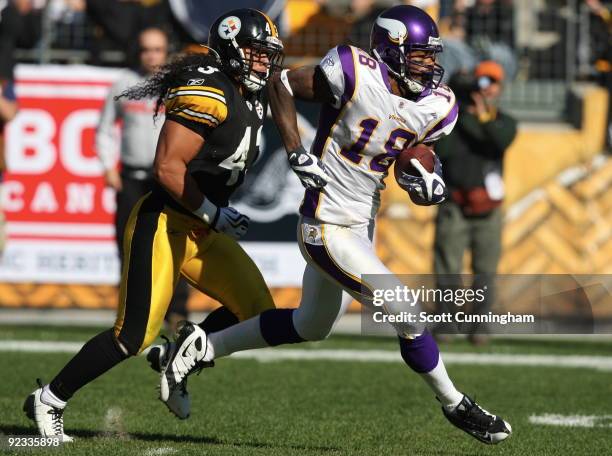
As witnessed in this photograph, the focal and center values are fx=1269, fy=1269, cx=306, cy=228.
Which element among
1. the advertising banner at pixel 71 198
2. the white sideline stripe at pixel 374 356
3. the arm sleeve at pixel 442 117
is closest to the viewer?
the arm sleeve at pixel 442 117

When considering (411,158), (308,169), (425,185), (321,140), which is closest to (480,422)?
(425,185)

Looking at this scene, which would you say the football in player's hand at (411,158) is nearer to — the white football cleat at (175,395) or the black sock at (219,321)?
the black sock at (219,321)

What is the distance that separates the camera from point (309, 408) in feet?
19.9

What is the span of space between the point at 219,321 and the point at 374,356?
2.84 m

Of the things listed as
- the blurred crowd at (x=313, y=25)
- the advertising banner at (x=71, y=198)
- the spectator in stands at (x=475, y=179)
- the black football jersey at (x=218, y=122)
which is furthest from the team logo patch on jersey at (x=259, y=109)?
the blurred crowd at (x=313, y=25)

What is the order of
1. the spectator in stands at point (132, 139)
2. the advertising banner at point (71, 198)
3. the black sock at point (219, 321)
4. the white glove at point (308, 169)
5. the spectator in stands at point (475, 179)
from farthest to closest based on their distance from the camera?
the advertising banner at point (71, 198)
the spectator in stands at point (475, 179)
the spectator in stands at point (132, 139)
the black sock at point (219, 321)
the white glove at point (308, 169)

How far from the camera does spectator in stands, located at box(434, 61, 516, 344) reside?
8680 mm

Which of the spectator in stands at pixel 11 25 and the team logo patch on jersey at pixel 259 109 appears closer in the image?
the team logo patch on jersey at pixel 259 109

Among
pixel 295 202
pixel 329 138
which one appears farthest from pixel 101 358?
pixel 295 202

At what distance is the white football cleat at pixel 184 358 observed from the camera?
5020 millimetres

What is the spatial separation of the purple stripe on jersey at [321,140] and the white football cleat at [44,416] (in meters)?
1.25

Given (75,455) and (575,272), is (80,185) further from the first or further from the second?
(75,455)

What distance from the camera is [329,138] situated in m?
5.02

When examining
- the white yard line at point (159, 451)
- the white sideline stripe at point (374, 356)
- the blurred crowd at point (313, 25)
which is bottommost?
the white sideline stripe at point (374, 356)
